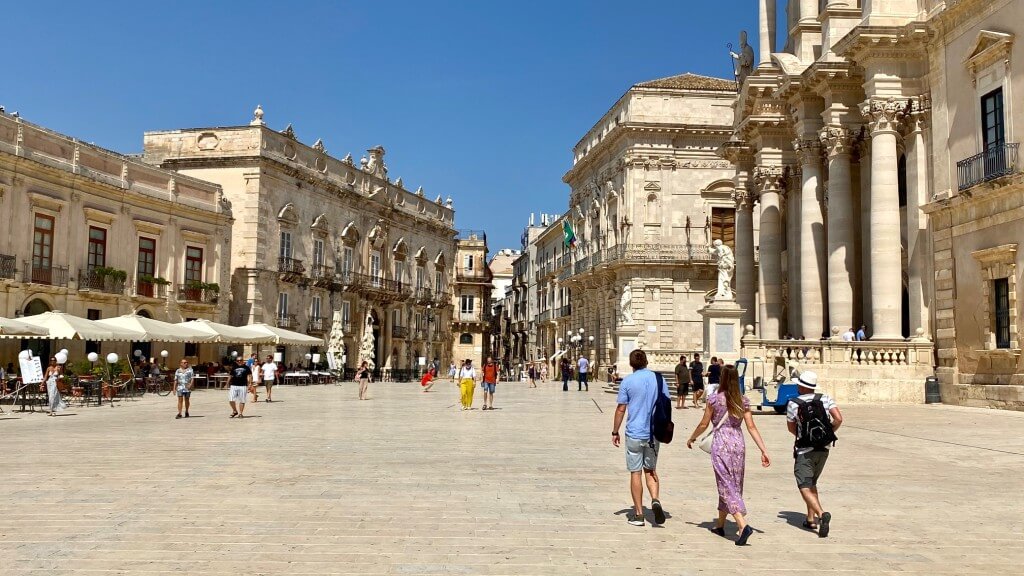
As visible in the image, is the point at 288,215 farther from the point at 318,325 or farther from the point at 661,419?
the point at 661,419

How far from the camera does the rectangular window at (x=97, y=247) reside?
110 feet

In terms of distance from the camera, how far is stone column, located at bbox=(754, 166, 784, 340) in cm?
2900

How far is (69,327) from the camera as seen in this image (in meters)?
24.2

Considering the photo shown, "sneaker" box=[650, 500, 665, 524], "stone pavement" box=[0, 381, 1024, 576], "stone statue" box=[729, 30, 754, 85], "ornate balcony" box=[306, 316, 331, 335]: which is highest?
"stone statue" box=[729, 30, 754, 85]

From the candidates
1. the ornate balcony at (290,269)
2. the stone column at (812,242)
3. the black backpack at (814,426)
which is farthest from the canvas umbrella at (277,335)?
the black backpack at (814,426)

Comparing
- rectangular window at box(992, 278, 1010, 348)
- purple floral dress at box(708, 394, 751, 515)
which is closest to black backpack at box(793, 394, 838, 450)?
purple floral dress at box(708, 394, 751, 515)

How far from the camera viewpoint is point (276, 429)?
16.3 m

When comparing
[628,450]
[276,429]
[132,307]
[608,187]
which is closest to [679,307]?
[608,187]

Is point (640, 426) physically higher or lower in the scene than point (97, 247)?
lower

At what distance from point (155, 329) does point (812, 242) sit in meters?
20.0

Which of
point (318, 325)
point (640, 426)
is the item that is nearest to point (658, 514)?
point (640, 426)

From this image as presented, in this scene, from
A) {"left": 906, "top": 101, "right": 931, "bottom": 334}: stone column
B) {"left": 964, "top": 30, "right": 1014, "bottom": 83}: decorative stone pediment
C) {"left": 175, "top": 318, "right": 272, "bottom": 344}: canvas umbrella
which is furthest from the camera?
{"left": 175, "top": 318, "right": 272, "bottom": 344}: canvas umbrella

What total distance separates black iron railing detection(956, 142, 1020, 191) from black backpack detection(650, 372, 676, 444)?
48.6ft

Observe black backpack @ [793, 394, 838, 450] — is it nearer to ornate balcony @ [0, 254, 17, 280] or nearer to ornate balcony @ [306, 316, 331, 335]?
ornate balcony @ [0, 254, 17, 280]
